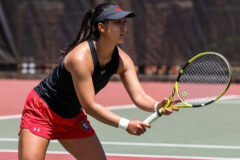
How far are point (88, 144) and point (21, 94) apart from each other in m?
9.82

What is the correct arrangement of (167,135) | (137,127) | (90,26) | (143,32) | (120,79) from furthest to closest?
(143,32) < (167,135) < (120,79) < (90,26) < (137,127)

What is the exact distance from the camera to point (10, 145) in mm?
7574

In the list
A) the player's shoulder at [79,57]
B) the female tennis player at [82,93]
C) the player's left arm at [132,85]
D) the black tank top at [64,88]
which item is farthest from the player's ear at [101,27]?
the player's left arm at [132,85]

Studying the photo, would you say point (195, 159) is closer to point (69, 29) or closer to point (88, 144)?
point (88, 144)

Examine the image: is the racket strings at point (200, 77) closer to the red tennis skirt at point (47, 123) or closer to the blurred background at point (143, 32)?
the red tennis skirt at point (47, 123)

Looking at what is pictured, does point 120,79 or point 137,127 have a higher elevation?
point 137,127

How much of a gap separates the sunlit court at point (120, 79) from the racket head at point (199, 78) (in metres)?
0.01

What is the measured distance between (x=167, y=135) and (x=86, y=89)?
408cm

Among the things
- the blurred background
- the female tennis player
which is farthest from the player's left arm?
the blurred background

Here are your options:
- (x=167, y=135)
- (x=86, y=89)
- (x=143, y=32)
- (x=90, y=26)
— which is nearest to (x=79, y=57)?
(x=86, y=89)

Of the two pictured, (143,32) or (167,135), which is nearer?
(167,135)

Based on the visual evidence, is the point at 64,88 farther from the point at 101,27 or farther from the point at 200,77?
the point at 200,77

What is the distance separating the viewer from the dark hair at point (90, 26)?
458 cm

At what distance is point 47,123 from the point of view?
15.5 feet
